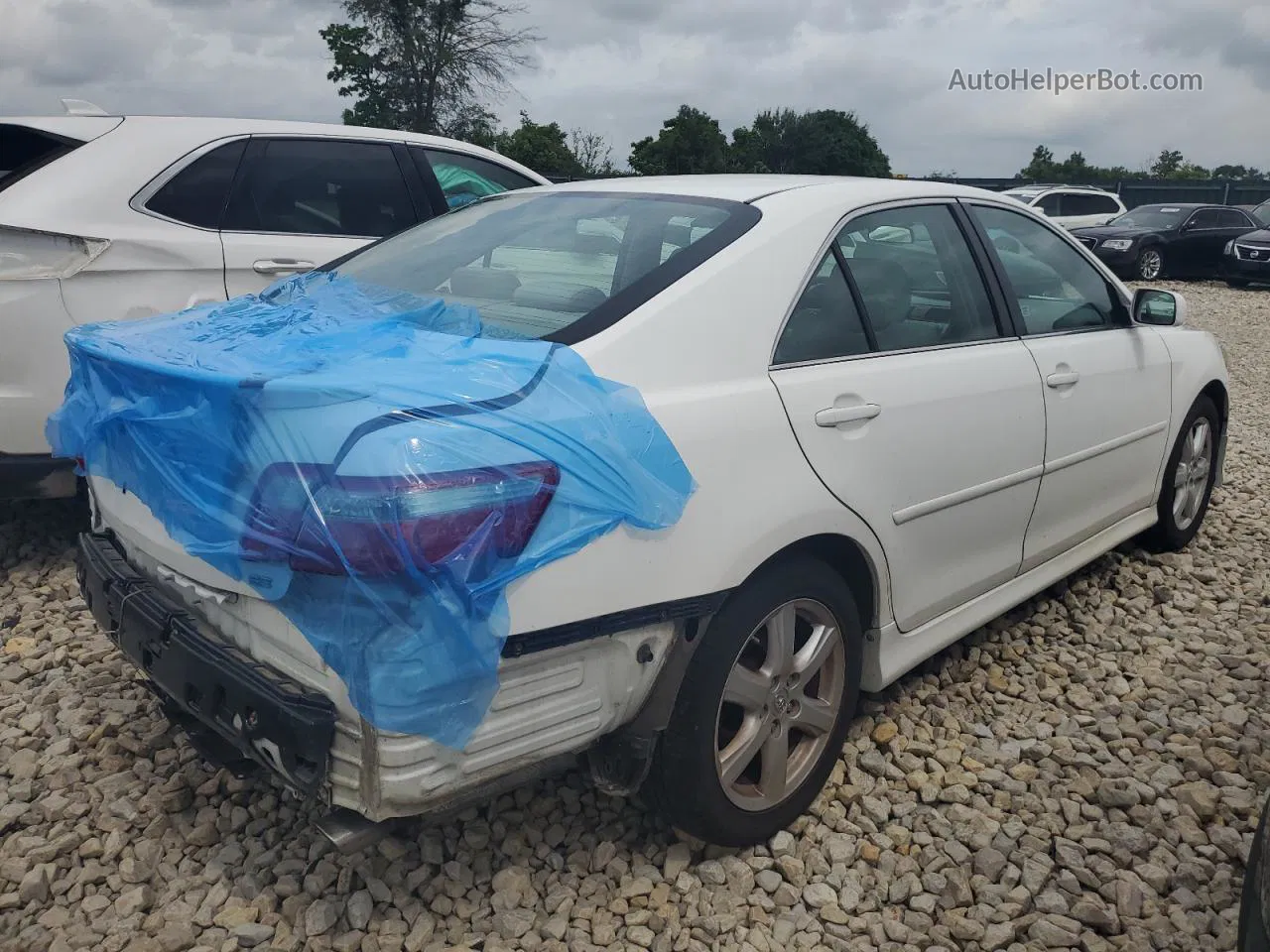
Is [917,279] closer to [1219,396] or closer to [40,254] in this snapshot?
[1219,396]

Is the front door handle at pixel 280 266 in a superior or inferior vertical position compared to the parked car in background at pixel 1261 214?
inferior

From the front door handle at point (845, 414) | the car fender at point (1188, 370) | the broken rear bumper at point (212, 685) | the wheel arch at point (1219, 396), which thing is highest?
the front door handle at point (845, 414)

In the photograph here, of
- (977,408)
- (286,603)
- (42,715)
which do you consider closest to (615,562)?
(286,603)

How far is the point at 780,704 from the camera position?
2.48m

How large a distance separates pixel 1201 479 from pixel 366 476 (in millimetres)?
4177

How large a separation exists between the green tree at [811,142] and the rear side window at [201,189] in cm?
3921

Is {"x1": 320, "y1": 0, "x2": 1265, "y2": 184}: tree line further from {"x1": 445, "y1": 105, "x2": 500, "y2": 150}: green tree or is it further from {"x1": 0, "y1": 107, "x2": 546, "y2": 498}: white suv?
{"x1": 0, "y1": 107, "x2": 546, "y2": 498}: white suv

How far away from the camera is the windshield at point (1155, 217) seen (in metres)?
17.7

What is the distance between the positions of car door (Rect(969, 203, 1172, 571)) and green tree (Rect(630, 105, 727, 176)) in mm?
29844

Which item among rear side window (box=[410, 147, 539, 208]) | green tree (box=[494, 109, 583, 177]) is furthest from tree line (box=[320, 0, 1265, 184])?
rear side window (box=[410, 147, 539, 208])

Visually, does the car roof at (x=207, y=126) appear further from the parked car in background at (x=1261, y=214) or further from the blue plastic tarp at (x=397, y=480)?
the parked car in background at (x=1261, y=214)

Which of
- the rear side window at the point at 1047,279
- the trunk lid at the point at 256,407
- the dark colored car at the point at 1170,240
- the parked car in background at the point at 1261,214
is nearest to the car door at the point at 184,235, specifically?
the trunk lid at the point at 256,407

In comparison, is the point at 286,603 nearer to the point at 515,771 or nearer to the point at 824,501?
the point at 515,771

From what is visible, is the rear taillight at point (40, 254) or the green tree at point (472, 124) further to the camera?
the green tree at point (472, 124)
